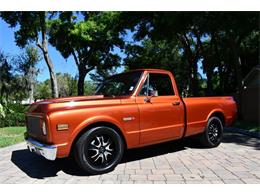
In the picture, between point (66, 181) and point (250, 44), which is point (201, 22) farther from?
point (250, 44)

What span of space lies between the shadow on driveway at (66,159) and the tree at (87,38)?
1522 centimetres

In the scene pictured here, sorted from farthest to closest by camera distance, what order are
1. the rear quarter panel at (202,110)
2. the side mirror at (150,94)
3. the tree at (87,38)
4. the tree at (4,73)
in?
the tree at (4,73) → the tree at (87,38) → the rear quarter panel at (202,110) → the side mirror at (150,94)

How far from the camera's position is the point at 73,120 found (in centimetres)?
518

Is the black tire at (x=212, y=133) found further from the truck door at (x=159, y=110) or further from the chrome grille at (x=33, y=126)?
the chrome grille at (x=33, y=126)

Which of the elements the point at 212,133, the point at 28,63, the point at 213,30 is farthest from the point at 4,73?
the point at 212,133

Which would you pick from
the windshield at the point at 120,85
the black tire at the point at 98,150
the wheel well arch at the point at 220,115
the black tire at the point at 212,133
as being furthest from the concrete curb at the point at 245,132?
the black tire at the point at 98,150

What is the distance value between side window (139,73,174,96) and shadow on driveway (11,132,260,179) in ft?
5.08

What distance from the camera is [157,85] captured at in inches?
264

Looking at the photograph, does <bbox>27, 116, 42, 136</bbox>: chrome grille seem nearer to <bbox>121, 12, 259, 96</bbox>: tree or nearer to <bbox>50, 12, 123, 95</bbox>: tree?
<bbox>121, 12, 259, 96</bbox>: tree

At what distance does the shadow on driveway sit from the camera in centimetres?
582

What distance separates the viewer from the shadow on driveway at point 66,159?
5824 mm

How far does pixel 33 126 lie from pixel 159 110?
8.59 feet

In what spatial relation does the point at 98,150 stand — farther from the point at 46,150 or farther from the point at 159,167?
the point at 159,167

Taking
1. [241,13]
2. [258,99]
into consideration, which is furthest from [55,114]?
[258,99]
